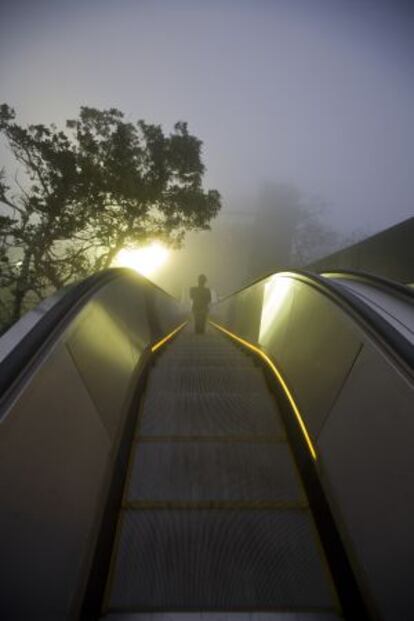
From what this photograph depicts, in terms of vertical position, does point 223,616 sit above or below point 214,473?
below

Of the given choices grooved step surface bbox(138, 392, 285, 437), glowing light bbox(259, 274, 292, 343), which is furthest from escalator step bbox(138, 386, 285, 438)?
glowing light bbox(259, 274, 292, 343)

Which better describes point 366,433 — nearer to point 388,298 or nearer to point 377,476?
point 377,476

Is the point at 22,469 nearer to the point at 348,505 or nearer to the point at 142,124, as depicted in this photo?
the point at 348,505

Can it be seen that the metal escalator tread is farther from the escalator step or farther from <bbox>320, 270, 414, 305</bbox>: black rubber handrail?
<bbox>320, 270, 414, 305</bbox>: black rubber handrail

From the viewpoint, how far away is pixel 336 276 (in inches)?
187

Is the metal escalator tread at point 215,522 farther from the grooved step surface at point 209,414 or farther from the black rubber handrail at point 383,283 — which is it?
the black rubber handrail at point 383,283

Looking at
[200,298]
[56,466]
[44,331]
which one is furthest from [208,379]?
[200,298]

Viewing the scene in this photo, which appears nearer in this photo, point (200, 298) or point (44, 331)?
point (44, 331)

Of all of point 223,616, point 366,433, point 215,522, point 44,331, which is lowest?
point 223,616

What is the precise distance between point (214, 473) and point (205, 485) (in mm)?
132

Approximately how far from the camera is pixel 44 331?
245 centimetres

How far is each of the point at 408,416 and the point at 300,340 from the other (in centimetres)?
205

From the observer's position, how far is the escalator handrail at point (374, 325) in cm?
223

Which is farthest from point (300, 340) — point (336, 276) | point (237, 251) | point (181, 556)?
point (237, 251)
